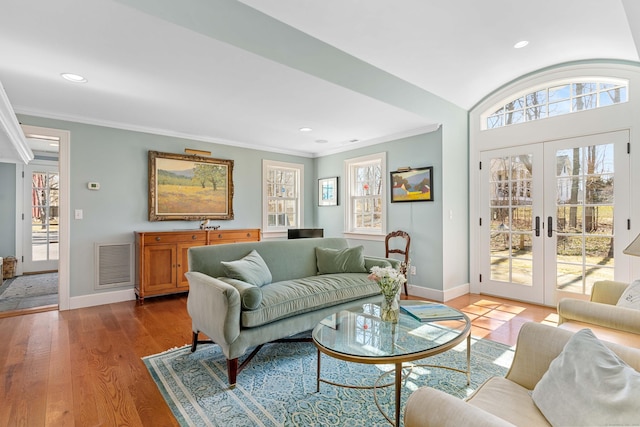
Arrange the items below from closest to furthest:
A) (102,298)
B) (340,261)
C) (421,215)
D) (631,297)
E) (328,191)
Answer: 1. (631,297)
2. (340,261)
3. (102,298)
4. (421,215)
5. (328,191)

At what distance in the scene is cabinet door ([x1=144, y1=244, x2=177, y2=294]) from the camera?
4086 millimetres

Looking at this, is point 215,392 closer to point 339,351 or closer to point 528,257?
point 339,351

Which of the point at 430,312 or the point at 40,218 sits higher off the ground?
the point at 40,218

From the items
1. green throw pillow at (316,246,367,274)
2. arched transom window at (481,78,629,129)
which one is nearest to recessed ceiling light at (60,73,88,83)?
green throw pillow at (316,246,367,274)

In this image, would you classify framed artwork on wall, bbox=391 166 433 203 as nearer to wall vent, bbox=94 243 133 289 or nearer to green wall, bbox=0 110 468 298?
green wall, bbox=0 110 468 298

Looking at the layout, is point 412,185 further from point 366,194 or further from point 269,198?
point 269,198

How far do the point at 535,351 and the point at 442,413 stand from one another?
697 millimetres

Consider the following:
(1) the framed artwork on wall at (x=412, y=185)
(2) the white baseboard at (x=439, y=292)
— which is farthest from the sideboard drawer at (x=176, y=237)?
(2) the white baseboard at (x=439, y=292)

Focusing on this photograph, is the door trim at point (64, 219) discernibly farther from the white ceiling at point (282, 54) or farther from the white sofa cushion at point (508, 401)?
the white sofa cushion at point (508, 401)

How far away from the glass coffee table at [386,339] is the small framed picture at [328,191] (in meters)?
3.57

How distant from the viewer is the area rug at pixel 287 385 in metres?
1.82

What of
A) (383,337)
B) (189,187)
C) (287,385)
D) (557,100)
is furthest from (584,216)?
(189,187)

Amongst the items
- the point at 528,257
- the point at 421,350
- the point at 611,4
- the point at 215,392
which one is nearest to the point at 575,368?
the point at 421,350

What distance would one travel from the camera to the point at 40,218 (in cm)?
612
